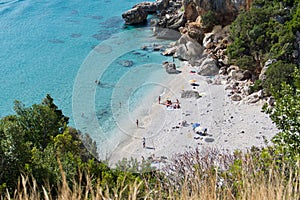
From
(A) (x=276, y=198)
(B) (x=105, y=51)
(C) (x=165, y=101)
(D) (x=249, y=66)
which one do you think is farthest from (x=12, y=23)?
(A) (x=276, y=198)

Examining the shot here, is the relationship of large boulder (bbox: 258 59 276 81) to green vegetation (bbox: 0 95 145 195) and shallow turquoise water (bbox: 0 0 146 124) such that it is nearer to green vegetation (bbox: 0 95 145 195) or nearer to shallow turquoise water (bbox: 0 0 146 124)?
shallow turquoise water (bbox: 0 0 146 124)

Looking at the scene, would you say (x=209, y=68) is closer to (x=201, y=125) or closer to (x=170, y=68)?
(x=170, y=68)

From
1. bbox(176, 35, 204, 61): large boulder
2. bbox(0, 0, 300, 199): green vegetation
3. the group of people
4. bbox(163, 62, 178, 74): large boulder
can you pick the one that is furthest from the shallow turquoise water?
bbox(0, 0, 300, 199): green vegetation


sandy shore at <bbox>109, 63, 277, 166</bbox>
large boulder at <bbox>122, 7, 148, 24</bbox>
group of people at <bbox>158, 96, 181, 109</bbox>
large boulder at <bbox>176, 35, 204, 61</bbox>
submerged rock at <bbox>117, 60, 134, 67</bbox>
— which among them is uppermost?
large boulder at <bbox>122, 7, 148, 24</bbox>

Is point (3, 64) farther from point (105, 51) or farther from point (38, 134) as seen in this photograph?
point (38, 134)

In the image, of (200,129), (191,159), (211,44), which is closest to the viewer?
(191,159)

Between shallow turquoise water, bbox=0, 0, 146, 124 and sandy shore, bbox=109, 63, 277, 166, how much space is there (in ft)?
22.6

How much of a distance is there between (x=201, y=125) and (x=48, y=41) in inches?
965

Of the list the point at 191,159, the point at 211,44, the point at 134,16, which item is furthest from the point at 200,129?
the point at 134,16

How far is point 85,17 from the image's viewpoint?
157 ft

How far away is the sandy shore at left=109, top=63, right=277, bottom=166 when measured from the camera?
2109cm

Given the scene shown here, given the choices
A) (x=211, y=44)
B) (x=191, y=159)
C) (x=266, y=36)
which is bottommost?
(x=211, y=44)

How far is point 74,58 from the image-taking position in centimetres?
3653

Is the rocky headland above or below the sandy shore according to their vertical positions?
above
